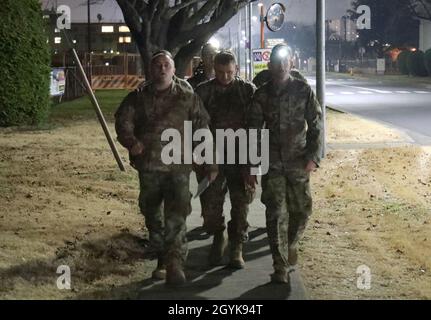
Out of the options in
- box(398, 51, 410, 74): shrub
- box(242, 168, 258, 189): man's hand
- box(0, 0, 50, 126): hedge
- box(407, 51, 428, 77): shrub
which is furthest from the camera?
box(398, 51, 410, 74): shrub

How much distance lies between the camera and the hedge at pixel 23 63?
16234 mm

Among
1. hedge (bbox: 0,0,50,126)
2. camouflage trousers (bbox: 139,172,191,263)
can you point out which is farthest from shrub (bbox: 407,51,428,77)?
Answer: camouflage trousers (bbox: 139,172,191,263)

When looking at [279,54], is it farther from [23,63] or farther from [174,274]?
[23,63]

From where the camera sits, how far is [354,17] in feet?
284

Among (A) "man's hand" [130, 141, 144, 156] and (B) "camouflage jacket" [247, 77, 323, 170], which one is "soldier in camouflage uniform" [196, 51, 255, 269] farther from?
(A) "man's hand" [130, 141, 144, 156]

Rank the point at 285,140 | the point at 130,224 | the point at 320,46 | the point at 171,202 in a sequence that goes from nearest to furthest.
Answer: the point at 171,202, the point at 285,140, the point at 130,224, the point at 320,46

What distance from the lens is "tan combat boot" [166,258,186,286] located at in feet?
18.9

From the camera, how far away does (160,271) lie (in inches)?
237

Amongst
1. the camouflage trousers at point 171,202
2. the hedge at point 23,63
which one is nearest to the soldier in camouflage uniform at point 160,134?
the camouflage trousers at point 171,202

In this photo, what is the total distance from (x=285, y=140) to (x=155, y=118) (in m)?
1.06

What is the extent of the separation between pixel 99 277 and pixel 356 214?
3667 millimetres

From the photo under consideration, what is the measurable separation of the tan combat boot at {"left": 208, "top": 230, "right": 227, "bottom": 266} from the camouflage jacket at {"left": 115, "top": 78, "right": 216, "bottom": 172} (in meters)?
0.96

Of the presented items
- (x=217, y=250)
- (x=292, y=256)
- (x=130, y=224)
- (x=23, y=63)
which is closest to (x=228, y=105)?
(x=217, y=250)

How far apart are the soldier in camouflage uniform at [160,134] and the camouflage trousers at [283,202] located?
67cm
